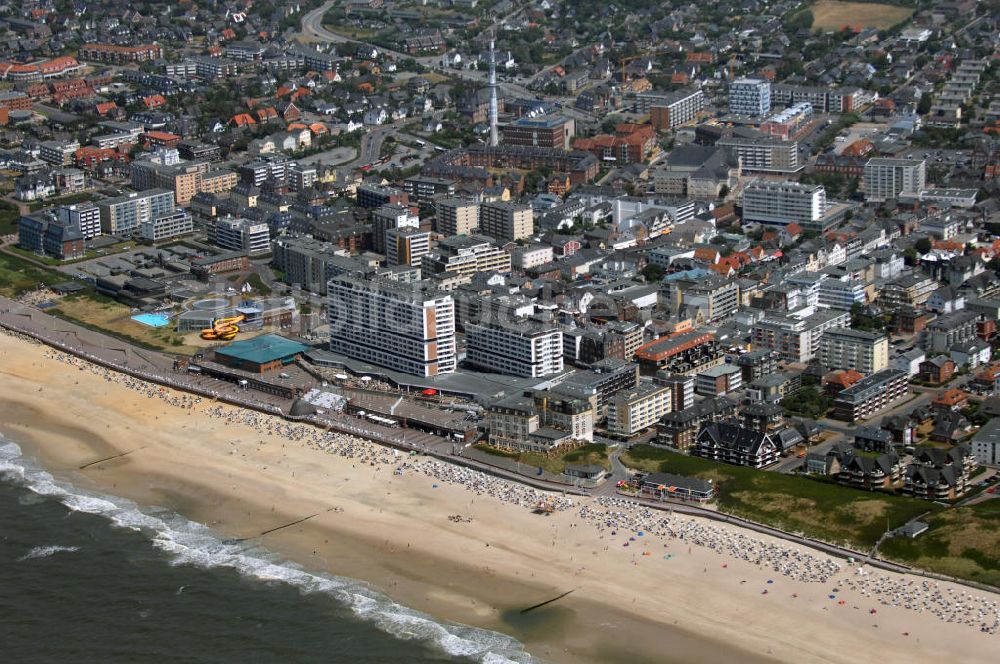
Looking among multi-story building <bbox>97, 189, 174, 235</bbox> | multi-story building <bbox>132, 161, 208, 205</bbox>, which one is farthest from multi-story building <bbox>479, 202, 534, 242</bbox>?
multi-story building <bbox>132, 161, 208, 205</bbox>

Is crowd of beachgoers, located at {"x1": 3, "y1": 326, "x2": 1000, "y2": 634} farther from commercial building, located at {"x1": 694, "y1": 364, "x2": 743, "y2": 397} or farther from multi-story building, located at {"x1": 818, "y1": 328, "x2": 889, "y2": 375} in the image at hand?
multi-story building, located at {"x1": 818, "y1": 328, "x2": 889, "y2": 375}

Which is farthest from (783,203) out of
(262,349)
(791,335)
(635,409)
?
(262,349)

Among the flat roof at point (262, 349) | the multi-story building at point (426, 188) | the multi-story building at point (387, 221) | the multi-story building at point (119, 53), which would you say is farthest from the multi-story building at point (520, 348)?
the multi-story building at point (119, 53)

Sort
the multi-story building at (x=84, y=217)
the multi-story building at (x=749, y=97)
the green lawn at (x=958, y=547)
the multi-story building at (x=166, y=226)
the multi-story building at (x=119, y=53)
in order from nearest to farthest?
the green lawn at (x=958, y=547) → the multi-story building at (x=84, y=217) → the multi-story building at (x=166, y=226) → the multi-story building at (x=749, y=97) → the multi-story building at (x=119, y=53)

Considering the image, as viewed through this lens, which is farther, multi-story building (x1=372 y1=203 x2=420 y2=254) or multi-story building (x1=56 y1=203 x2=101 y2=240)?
multi-story building (x1=56 y1=203 x2=101 y2=240)

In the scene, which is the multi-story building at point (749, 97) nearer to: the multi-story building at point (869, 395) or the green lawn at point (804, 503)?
the multi-story building at point (869, 395)

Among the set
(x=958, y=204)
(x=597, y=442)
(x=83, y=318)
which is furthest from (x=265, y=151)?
(x=597, y=442)
